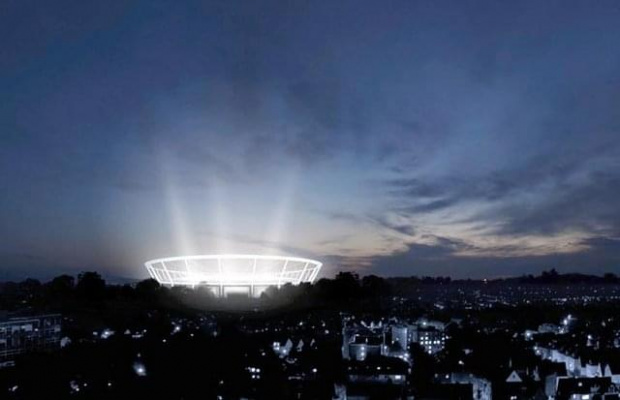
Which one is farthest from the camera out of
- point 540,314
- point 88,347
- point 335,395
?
point 540,314

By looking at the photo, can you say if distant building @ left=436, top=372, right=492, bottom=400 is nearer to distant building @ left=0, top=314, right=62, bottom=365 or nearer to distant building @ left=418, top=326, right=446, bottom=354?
distant building @ left=418, top=326, right=446, bottom=354

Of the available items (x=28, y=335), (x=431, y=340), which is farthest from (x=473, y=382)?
(x=28, y=335)

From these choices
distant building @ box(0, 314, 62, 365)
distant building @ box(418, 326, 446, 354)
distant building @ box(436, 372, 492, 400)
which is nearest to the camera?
distant building @ box(436, 372, 492, 400)

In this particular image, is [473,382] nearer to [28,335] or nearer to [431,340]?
[431,340]

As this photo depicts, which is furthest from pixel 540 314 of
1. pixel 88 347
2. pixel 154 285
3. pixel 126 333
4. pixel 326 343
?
pixel 88 347

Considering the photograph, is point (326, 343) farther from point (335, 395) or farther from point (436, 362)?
point (335, 395)

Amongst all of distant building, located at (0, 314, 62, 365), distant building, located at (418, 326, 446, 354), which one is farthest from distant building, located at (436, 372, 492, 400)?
distant building, located at (0, 314, 62, 365)

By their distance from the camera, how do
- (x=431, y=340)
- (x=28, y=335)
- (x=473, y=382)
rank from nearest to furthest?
(x=473, y=382)
(x=28, y=335)
(x=431, y=340)

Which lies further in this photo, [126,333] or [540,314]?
[540,314]

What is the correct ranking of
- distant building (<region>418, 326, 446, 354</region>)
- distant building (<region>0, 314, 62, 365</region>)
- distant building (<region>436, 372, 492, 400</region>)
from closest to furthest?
distant building (<region>436, 372, 492, 400</region>) → distant building (<region>0, 314, 62, 365</region>) → distant building (<region>418, 326, 446, 354</region>)
